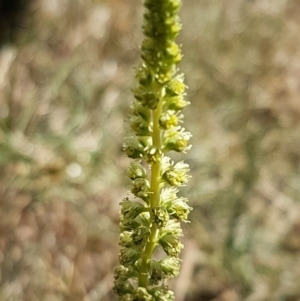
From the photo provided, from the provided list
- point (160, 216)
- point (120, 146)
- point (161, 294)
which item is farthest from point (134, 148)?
point (120, 146)

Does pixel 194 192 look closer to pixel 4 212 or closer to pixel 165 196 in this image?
pixel 4 212

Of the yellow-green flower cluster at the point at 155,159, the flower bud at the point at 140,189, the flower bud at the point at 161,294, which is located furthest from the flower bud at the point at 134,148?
the flower bud at the point at 161,294

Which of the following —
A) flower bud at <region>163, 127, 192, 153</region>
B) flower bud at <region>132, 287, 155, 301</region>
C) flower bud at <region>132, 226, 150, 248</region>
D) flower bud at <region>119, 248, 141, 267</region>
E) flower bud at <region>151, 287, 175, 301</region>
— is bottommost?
flower bud at <region>132, 287, 155, 301</region>

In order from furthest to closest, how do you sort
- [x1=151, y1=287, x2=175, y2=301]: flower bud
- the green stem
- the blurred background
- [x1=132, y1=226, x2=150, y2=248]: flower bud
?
the blurred background < [x1=151, y1=287, x2=175, y2=301]: flower bud < [x1=132, y1=226, x2=150, y2=248]: flower bud < the green stem

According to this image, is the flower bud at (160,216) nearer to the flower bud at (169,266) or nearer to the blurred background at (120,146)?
the flower bud at (169,266)

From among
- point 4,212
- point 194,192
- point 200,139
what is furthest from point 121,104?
point 4,212

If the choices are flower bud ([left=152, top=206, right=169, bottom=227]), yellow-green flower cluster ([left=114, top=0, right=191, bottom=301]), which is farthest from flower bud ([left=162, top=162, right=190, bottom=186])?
flower bud ([left=152, top=206, right=169, bottom=227])

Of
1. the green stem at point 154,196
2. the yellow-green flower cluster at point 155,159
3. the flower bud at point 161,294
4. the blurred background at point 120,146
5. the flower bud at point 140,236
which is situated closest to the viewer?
the yellow-green flower cluster at point 155,159

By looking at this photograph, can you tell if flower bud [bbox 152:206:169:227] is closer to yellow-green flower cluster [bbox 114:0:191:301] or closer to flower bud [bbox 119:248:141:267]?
yellow-green flower cluster [bbox 114:0:191:301]
